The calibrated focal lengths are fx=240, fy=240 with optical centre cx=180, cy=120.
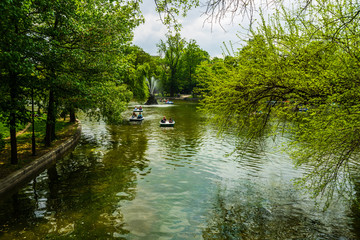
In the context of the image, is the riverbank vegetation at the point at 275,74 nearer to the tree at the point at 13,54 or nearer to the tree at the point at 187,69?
the tree at the point at 13,54

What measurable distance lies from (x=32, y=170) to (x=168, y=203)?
723cm

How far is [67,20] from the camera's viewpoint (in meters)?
10.7

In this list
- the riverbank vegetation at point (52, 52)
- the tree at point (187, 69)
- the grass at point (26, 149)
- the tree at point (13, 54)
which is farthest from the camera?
the tree at point (187, 69)

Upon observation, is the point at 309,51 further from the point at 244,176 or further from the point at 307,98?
the point at 244,176

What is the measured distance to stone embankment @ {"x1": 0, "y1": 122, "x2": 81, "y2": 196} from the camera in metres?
9.77

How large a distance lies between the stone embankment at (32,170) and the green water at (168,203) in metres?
0.47

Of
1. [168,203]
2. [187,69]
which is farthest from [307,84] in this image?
[187,69]

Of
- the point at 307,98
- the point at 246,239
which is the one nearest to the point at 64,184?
the point at 246,239

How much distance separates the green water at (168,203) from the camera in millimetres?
7457

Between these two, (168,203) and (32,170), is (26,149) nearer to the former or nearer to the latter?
(32,170)

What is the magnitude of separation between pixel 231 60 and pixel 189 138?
14103mm

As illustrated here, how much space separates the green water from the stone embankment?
47 centimetres

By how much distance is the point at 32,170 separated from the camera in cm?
1180

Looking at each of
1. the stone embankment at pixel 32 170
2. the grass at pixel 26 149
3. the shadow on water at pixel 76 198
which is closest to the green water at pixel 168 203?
the shadow on water at pixel 76 198
